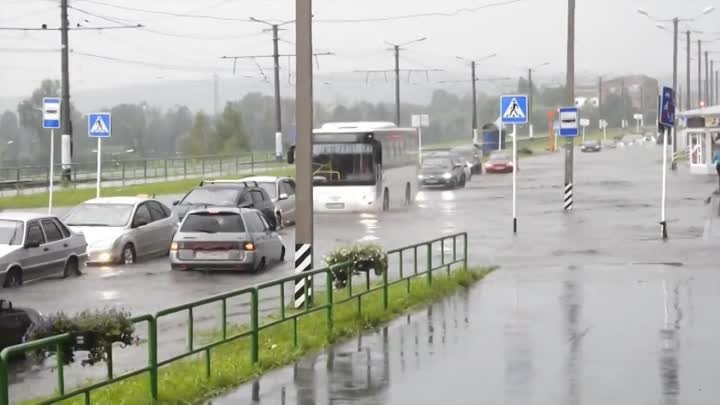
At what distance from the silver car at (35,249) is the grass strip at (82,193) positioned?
869 inches

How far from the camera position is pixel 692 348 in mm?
14766

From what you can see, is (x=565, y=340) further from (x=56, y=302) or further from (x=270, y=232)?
(x=270, y=232)

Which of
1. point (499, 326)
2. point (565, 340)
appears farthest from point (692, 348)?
point (499, 326)

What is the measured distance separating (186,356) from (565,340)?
17.9 ft

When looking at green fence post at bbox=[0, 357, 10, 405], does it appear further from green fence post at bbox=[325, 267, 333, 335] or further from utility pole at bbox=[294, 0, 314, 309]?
utility pole at bbox=[294, 0, 314, 309]

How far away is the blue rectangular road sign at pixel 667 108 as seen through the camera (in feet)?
102

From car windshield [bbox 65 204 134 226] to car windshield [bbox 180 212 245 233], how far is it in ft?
7.94

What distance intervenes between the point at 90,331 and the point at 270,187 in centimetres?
2943

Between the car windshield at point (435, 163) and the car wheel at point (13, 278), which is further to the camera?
the car windshield at point (435, 163)

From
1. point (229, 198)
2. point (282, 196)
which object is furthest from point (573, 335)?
point (282, 196)

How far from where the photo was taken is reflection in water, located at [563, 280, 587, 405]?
39.6ft

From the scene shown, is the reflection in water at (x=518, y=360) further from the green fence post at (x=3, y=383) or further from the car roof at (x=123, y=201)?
the car roof at (x=123, y=201)

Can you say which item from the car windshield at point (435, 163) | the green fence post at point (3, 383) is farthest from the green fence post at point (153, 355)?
the car windshield at point (435, 163)

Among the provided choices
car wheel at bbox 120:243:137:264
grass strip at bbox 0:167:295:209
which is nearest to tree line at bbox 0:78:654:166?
grass strip at bbox 0:167:295:209
